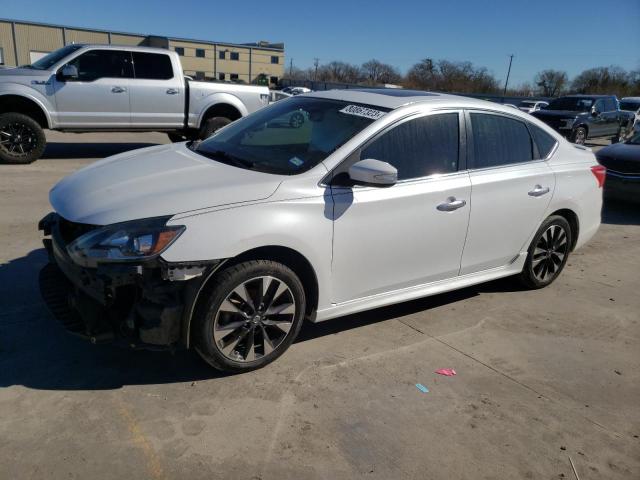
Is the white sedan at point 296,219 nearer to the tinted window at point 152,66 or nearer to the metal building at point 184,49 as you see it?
the tinted window at point 152,66

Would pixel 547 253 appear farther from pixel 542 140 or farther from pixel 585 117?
pixel 585 117

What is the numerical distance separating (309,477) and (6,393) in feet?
5.81

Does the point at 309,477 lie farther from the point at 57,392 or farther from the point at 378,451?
the point at 57,392

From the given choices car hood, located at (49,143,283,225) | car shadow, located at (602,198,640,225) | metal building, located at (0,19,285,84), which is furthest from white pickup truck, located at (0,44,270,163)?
metal building, located at (0,19,285,84)

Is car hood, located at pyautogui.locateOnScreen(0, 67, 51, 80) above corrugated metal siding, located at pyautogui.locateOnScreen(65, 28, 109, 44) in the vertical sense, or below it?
below

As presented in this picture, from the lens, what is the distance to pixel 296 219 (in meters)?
3.14

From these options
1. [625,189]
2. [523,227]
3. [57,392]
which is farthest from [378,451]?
[625,189]

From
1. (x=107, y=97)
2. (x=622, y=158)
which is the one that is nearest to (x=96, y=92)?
(x=107, y=97)

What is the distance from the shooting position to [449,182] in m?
3.86

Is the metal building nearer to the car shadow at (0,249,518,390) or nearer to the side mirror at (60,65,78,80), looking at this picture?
the side mirror at (60,65,78,80)

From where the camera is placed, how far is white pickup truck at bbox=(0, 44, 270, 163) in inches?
348

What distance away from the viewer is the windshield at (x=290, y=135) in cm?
349

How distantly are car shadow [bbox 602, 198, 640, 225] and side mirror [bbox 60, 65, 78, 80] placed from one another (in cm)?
926

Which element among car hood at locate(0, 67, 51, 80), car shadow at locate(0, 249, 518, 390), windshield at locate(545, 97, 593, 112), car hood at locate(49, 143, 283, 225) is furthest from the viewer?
windshield at locate(545, 97, 593, 112)
